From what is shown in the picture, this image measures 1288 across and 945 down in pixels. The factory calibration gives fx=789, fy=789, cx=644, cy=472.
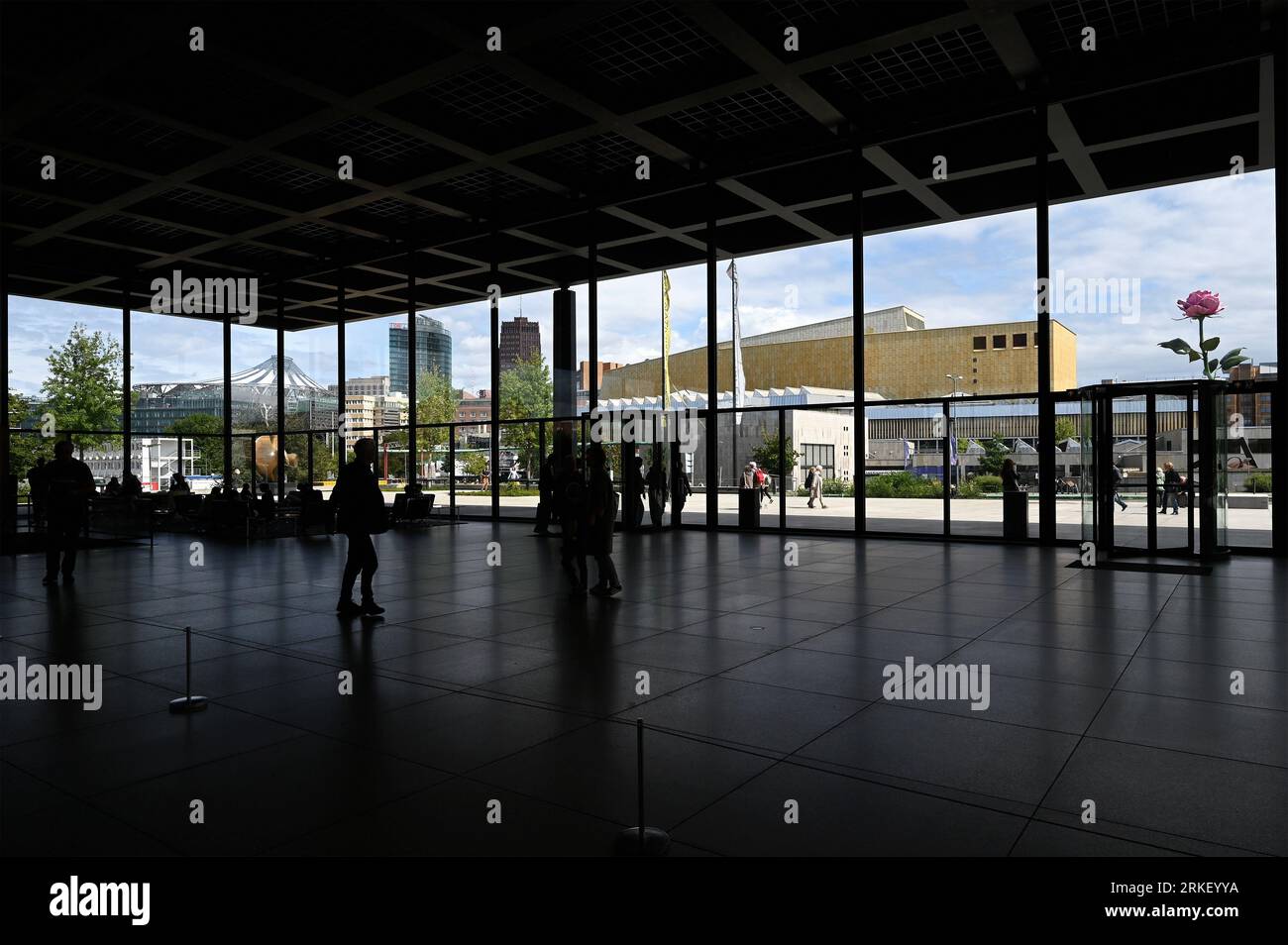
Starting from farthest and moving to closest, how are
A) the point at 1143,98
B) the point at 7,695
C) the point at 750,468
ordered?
the point at 750,468, the point at 1143,98, the point at 7,695

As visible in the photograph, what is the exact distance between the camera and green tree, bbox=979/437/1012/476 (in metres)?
15.7

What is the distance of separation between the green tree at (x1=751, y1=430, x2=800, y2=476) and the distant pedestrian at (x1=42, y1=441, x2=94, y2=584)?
44.1 feet

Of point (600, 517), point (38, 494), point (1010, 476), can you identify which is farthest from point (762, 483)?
point (38, 494)

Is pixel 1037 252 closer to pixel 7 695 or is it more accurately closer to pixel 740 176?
pixel 740 176

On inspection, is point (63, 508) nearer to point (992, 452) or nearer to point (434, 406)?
point (992, 452)

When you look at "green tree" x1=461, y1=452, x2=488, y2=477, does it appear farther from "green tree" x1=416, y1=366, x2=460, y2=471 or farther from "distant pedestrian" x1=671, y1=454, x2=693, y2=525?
"distant pedestrian" x1=671, y1=454, x2=693, y2=525

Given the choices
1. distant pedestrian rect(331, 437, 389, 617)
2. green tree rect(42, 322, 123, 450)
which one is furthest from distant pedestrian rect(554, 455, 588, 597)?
green tree rect(42, 322, 123, 450)

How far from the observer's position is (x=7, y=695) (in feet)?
18.1

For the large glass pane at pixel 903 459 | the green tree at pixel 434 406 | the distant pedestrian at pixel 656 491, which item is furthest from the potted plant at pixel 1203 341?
the green tree at pixel 434 406

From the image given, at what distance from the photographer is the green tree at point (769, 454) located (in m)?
19.5

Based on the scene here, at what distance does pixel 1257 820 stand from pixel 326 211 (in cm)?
2068
